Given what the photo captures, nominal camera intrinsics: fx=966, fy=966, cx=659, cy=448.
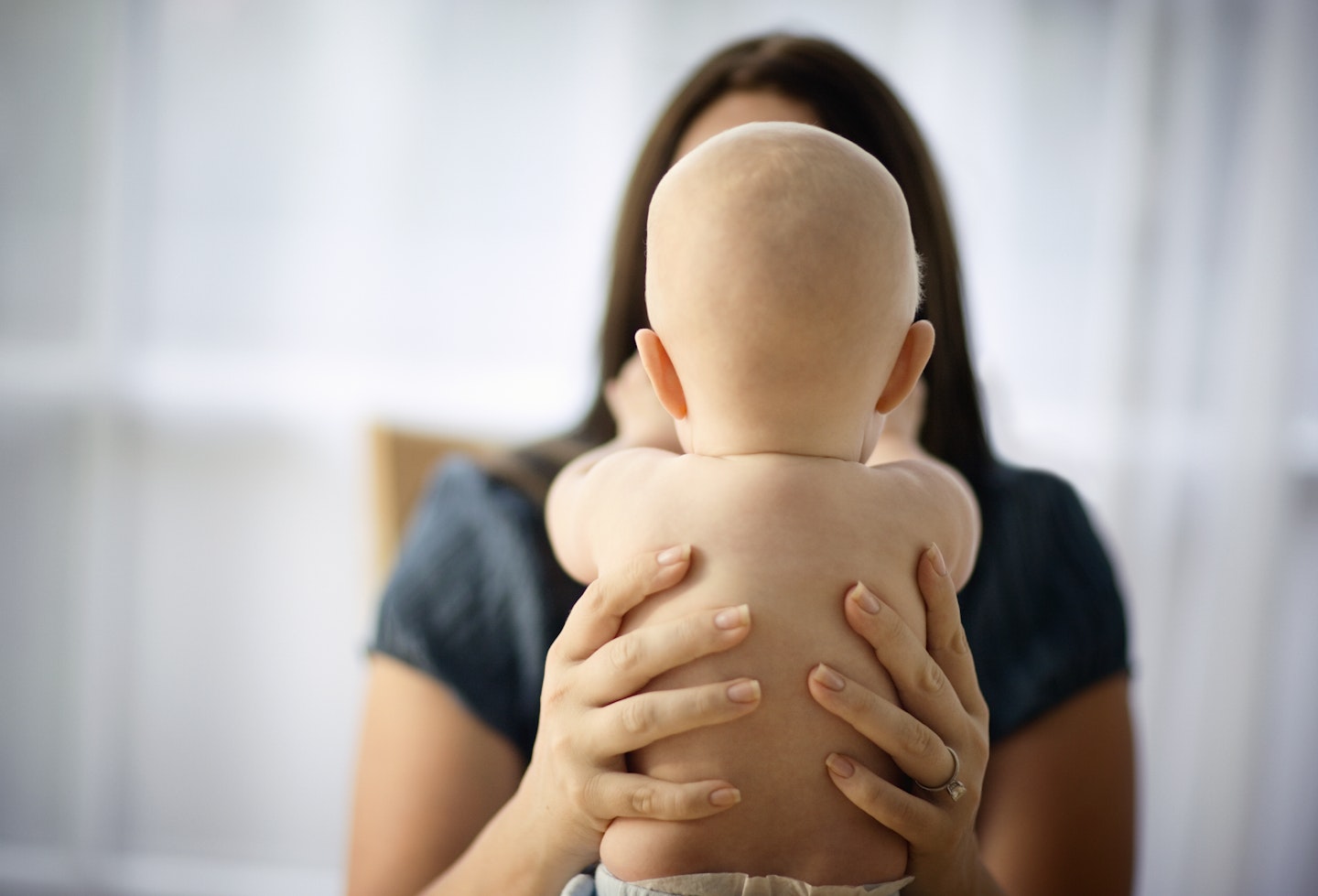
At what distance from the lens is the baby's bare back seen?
1.09ft

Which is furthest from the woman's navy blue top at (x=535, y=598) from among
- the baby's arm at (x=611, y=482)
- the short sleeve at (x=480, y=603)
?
the baby's arm at (x=611, y=482)

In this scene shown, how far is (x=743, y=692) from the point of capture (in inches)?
12.8

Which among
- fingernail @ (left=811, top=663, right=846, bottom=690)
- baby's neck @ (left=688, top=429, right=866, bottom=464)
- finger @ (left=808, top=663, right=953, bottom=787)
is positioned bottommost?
finger @ (left=808, top=663, right=953, bottom=787)

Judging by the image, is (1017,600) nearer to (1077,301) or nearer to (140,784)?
(1077,301)

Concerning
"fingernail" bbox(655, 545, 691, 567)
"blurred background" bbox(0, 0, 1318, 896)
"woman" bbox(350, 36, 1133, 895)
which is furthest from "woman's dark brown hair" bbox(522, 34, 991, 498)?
"blurred background" bbox(0, 0, 1318, 896)

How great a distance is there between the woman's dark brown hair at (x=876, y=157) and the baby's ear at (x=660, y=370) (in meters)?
0.06

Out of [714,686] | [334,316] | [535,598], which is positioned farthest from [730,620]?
[334,316]

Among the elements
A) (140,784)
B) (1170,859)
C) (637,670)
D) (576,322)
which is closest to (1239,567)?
(1170,859)

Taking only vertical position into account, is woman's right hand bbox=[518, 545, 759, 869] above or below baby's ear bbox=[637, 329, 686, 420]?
below

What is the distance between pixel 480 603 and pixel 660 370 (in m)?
0.49

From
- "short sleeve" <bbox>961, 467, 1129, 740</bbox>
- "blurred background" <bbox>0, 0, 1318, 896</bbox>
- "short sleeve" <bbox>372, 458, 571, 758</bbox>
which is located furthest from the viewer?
"blurred background" <bbox>0, 0, 1318, 896</bbox>

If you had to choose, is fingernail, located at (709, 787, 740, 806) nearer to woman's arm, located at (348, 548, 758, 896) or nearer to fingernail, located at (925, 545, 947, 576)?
woman's arm, located at (348, 548, 758, 896)

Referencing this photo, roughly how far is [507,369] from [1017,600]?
3.85 feet

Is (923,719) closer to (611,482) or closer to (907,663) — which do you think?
(907,663)
